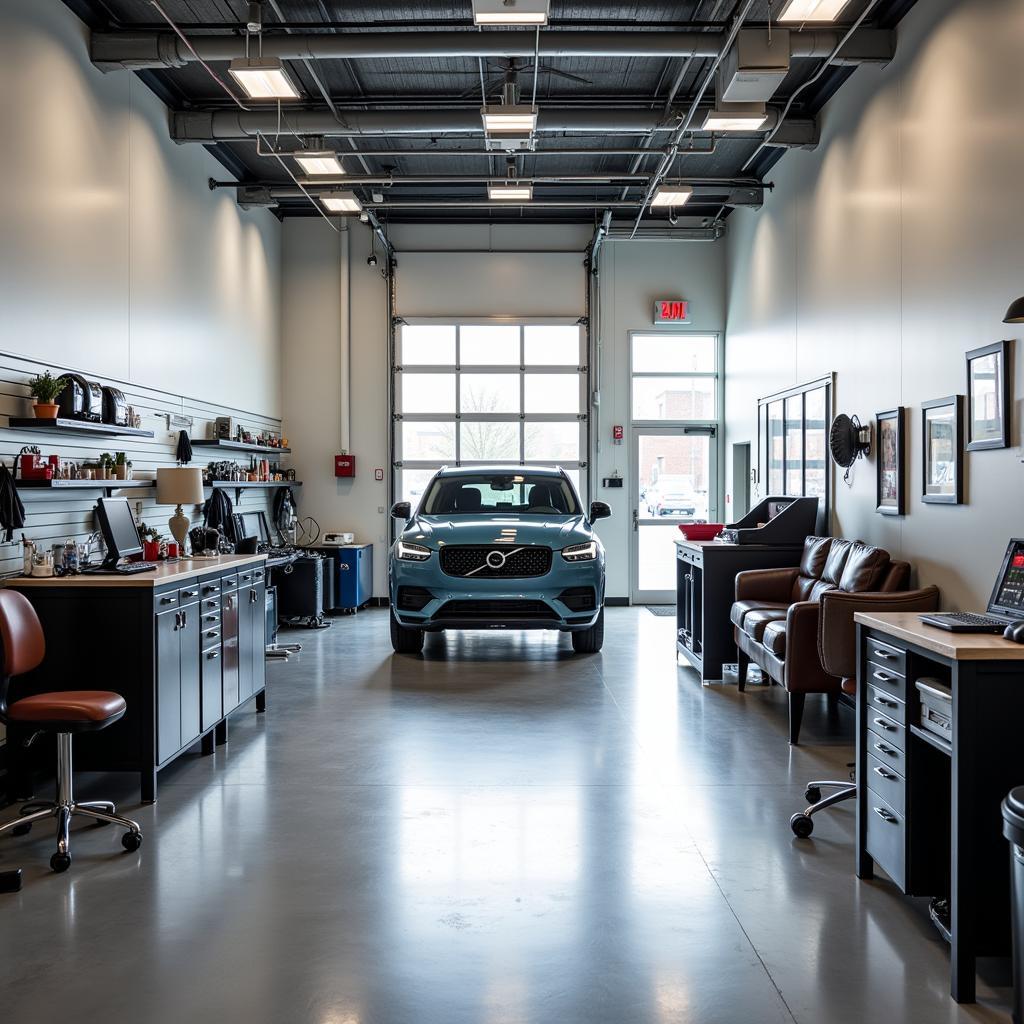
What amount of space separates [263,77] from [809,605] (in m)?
4.85

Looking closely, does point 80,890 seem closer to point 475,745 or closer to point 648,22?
point 475,745

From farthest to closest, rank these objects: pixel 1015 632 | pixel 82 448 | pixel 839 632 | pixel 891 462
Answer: pixel 891 462 → pixel 82 448 → pixel 839 632 → pixel 1015 632

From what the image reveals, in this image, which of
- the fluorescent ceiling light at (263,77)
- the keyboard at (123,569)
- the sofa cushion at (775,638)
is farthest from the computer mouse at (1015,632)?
the fluorescent ceiling light at (263,77)

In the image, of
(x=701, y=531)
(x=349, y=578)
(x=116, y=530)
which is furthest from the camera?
(x=349, y=578)

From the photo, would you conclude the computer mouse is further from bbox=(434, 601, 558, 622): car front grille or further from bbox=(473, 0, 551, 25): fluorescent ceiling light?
bbox=(434, 601, 558, 622): car front grille

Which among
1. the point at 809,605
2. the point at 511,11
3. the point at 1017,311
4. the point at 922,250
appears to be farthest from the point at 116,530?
the point at 922,250

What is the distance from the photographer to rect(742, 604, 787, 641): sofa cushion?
603 cm

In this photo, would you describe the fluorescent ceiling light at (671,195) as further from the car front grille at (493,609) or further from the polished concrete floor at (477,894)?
the polished concrete floor at (477,894)

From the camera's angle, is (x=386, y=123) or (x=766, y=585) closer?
(x=766, y=585)

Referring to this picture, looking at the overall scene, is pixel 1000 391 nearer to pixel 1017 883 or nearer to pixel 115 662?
pixel 1017 883

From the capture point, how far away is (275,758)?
196 inches

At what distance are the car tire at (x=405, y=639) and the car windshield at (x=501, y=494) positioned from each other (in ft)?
3.52

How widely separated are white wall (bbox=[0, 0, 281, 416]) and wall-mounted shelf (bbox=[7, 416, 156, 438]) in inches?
18.1

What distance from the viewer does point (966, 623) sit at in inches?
121
